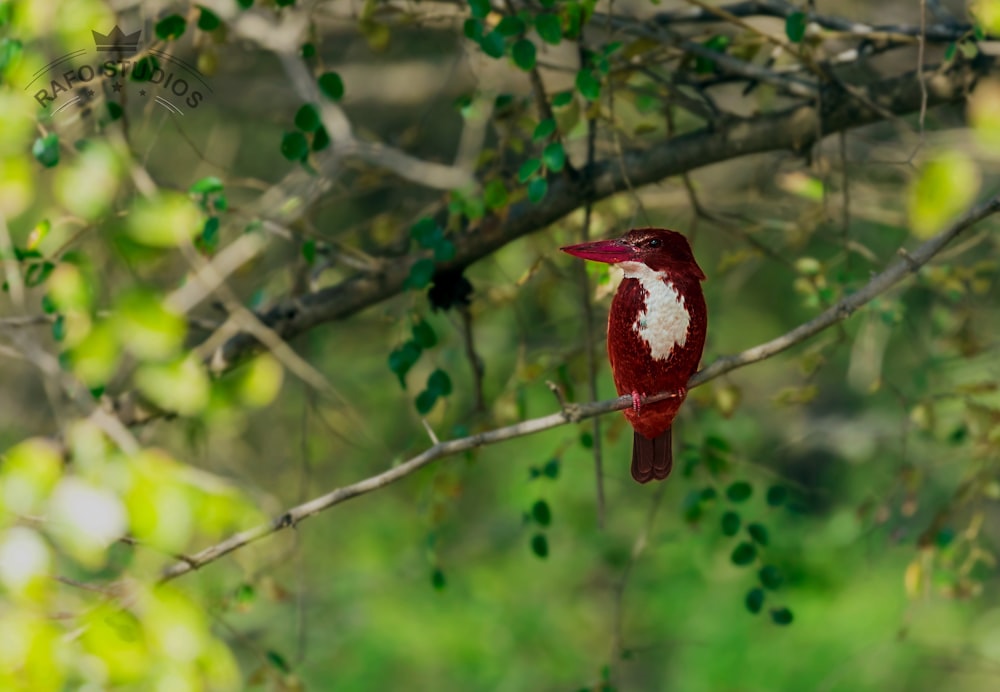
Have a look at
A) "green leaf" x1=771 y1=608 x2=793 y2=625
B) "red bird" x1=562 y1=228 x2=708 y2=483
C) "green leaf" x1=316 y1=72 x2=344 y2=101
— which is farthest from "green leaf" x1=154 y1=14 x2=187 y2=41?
"green leaf" x1=771 y1=608 x2=793 y2=625

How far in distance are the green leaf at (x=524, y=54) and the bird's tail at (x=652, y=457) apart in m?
0.74

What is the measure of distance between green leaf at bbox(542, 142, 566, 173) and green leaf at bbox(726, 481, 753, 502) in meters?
0.94

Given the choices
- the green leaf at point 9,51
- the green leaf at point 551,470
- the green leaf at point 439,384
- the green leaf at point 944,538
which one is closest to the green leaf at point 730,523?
the green leaf at point 551,470

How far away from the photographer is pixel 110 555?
10.8 feet

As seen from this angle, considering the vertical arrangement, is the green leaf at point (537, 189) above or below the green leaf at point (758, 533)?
above

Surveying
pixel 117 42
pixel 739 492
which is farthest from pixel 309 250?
pixel 739 492

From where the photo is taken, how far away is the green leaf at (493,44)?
88.5 inches

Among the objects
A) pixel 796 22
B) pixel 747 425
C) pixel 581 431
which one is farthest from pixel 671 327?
pixel 747 425

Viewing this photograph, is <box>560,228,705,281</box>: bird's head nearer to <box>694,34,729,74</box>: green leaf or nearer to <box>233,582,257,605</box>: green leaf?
<box>694,34,729,74</box>: green leaf

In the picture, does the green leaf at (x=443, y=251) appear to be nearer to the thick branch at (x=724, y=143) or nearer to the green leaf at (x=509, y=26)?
the thick branch at (x=724, y=143)

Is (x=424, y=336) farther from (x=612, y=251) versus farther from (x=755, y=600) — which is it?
(x=755, y=600)

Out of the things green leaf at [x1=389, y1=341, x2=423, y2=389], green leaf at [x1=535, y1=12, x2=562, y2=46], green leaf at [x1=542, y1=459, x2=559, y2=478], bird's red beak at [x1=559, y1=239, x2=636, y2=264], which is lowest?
green leaf at [x1=542, y1=459, x2=559, y2=478]

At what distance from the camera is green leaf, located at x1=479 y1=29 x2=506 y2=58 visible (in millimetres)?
2248

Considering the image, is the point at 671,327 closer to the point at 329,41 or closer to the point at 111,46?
the point at 111,46
